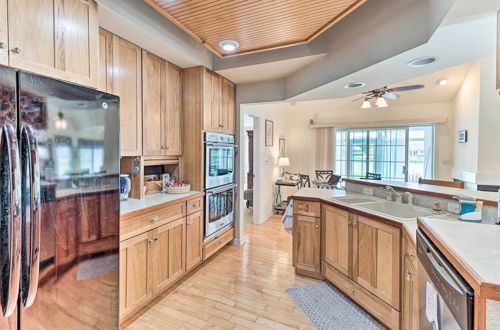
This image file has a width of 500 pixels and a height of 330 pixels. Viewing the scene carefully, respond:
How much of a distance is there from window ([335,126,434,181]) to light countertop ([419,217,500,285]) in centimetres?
512

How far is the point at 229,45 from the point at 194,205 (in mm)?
1725

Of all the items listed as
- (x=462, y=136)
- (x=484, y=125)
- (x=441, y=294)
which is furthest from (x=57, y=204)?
(x=462, y=136)

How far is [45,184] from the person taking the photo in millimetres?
1076

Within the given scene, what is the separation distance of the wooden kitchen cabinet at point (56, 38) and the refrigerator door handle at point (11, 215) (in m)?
0.48

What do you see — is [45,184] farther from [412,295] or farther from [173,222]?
[412,295]

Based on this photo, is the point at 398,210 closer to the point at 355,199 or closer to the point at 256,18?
the point at 355,199

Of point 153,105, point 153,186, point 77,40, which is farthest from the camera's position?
point 153,186

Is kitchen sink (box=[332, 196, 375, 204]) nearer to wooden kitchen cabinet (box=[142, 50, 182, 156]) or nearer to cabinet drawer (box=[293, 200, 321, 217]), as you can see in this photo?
cabinet drawer (box=[293, 200, 321, 217])

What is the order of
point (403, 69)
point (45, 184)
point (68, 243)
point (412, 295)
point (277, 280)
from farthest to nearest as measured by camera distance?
point (277, 280) < point (403, 69) < point (412, 295) < point (68, 243) < point (45, 184)

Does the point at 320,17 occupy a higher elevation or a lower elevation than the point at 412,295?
higher

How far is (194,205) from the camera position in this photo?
102 inches

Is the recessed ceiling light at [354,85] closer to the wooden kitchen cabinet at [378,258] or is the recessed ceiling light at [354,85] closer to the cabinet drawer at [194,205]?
the wooden kitchen cabinet at [378,258]

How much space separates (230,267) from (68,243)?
6.41 feet

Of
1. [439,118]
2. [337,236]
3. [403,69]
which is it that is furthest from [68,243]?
[439,118]
